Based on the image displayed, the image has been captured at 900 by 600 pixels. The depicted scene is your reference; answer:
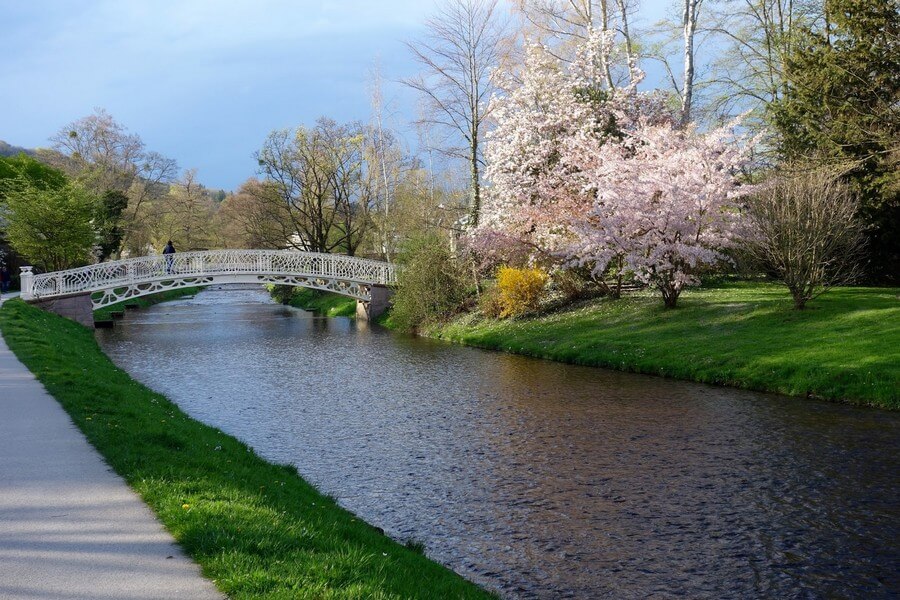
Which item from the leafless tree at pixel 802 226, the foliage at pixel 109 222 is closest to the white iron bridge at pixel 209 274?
the foliage at pixel 109 222

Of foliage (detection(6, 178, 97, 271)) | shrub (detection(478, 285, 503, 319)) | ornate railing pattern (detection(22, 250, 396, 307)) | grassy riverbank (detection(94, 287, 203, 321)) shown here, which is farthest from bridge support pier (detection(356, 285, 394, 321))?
foliage (detection(6, 178, 97, 271))

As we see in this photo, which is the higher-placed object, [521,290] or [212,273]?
[212,273]

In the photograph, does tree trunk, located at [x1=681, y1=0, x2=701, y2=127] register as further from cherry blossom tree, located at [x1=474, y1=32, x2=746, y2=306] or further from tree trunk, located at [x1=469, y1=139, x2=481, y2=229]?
tree trunk, located at [x1=469, y1=139, x2=481, y2=229]

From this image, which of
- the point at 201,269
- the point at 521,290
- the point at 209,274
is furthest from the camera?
the point at 201,269

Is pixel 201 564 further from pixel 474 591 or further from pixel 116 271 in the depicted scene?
pixel 116 271

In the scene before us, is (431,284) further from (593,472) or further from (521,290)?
(593,472)

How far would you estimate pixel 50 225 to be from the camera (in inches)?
1359

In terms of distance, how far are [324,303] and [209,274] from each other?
13.2 meters

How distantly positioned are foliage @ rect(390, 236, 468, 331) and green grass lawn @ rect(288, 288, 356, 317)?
36.8ft

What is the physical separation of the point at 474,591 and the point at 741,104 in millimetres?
32152

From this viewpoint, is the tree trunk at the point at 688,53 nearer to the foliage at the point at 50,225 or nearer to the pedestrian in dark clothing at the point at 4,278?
the foliage at the point at 50,225

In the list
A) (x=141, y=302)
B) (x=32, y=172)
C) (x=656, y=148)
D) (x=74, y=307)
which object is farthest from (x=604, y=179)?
(x=32, y=172)

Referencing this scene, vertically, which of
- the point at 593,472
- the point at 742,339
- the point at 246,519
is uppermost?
the point at 742,339

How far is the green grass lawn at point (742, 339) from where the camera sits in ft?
44.9
